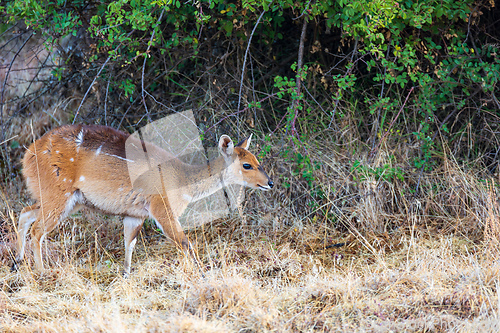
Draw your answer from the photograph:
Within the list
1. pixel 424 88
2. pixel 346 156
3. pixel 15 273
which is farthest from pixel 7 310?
pixel 424 88

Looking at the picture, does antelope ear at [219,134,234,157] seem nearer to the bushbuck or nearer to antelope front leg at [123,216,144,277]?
the bushbuck

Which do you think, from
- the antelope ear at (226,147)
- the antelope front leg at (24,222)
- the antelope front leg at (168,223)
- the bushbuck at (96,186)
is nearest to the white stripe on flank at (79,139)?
the bushbuck at (96,186)

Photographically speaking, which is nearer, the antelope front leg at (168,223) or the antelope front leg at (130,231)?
the antelope front leg at (168,223)

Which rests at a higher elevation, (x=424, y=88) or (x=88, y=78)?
(x=88, y=78)

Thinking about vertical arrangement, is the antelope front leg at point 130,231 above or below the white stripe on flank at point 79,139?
below

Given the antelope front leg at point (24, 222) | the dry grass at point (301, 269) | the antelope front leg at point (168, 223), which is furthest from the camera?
the antelope front leg at point (24, 222)

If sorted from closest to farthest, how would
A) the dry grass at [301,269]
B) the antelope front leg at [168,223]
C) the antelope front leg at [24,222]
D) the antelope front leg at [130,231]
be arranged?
the dry grass at [301,269], the antelope front leg at [168,223], the antelope front leg at [24,222], the antelope front leg at [130,231]

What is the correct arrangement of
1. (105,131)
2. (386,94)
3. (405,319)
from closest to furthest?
(405,319) < (105,131) < (386,94)

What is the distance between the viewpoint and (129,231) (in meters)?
4.96

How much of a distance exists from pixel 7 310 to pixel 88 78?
10.8 feet

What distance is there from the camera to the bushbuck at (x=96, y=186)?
183 inches

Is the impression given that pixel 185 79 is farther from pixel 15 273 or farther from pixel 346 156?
pixel 15 273

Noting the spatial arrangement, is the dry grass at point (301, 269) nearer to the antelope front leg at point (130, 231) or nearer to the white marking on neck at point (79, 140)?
the antelope front leg at point (130, 231)

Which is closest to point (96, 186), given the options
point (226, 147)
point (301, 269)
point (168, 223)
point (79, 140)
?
point (79, 140)
